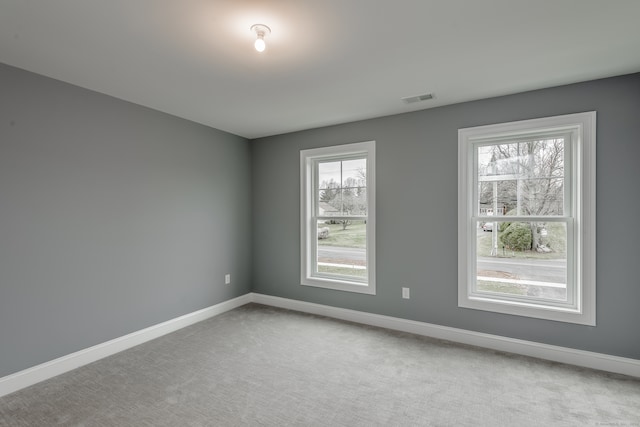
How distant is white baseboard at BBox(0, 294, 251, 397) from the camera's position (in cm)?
232

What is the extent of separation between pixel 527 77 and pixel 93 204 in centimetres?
400

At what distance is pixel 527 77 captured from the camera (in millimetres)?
2580

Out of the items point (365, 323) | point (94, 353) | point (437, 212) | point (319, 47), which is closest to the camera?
point (319, 47)

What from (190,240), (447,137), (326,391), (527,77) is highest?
(527,77)

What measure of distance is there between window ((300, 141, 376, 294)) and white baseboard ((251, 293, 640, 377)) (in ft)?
1.05

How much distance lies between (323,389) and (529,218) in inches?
97.1

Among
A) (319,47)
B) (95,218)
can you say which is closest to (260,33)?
(319,47)

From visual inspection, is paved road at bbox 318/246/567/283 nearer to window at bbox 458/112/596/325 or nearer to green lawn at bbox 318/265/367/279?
window at bbox 458/112/596/325

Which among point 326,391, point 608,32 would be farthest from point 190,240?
point 608,32

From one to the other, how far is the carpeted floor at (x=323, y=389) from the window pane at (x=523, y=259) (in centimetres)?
66

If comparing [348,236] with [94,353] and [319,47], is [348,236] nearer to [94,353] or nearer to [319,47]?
[319,47]

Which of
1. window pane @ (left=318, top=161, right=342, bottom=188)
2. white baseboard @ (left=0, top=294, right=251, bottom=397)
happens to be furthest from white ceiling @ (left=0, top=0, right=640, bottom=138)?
white baseboard @ (left=0, top=294, right=251, bottom=397)

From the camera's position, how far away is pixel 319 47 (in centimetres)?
210

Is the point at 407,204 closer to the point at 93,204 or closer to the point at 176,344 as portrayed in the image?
the point at 176,344
